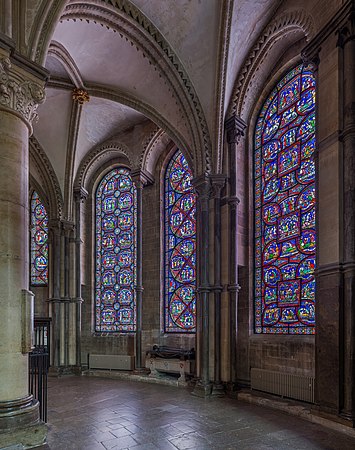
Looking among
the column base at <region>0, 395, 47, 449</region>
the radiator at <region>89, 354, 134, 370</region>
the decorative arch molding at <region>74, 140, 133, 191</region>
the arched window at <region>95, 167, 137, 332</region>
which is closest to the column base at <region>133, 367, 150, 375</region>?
the radiator at <region>89, 354, 134, 370</region>

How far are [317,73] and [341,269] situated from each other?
3293 millimetres

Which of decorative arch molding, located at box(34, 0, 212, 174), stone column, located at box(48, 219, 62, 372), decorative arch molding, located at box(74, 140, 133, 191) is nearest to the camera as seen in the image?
decorative arch molding, located at box(34, 0, 212, 174)

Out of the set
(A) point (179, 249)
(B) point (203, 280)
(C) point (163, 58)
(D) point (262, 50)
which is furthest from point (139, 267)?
(D) point (262, 50)

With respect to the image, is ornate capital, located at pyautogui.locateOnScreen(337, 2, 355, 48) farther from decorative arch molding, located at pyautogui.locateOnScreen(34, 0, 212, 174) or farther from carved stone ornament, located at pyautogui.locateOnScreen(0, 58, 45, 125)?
carved stone ornament, located at pyautogui.locateOnScreen(0, 58, 45, 125)

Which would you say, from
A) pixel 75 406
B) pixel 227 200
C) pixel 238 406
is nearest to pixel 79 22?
pixel 227 200

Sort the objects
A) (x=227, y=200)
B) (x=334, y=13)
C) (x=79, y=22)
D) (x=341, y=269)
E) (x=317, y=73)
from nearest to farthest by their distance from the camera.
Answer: (x=341, y=269), (x=334, y=13), (x=317, y=73), (x=79, y=22), (x=227, y=200)

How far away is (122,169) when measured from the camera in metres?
13.9

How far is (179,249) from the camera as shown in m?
11.9

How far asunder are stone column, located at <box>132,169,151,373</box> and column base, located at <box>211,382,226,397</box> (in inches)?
132

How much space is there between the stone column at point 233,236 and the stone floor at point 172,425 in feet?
3.21

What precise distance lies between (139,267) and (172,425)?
6.39 m

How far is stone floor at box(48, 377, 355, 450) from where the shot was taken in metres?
5.44

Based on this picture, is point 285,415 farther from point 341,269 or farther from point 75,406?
point 75,406

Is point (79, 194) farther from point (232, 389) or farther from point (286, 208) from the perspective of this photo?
point (232, 389)
